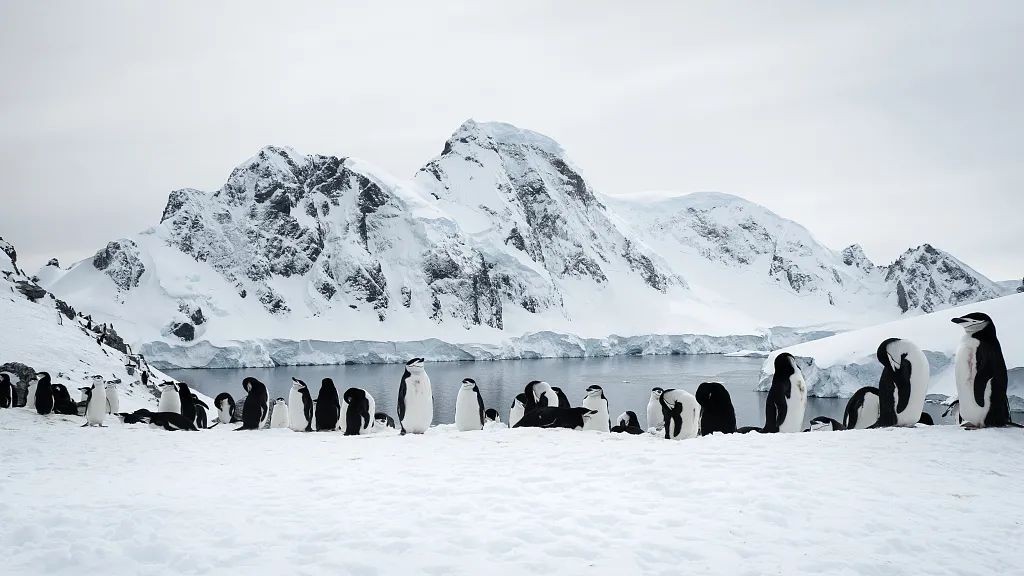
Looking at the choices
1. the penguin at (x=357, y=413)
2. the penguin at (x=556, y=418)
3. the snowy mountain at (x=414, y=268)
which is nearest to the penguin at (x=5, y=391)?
the penguin at (x=357, y=413)

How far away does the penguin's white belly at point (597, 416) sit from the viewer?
14.0 meters

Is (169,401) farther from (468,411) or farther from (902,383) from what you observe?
(902,383)

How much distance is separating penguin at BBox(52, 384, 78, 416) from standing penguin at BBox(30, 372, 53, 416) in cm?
27

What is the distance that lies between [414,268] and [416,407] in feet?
348

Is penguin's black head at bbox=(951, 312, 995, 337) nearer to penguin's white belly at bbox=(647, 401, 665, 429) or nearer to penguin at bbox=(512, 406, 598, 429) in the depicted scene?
penguin at bbox=(512, 406, 598, 429)

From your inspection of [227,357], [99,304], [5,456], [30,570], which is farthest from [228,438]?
[99,304]

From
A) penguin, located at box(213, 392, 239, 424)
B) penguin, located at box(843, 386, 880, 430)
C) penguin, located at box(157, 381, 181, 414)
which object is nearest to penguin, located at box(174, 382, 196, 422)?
penguin, located at box(157, 381, 181, 414)

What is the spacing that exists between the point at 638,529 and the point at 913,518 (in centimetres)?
248

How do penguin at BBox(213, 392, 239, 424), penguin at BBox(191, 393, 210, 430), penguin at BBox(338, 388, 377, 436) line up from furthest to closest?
1. penguin at BBox(213, 392, 239, 424)
2. penguin at BBox(191, 393, 210, 430)
3. penguin at BBox(338, 388, 377, 436)

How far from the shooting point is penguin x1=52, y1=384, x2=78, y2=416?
1603 cm

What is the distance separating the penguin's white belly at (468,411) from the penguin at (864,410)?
7116mm

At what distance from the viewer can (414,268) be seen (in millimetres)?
118312

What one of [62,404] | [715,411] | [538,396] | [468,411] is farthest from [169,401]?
[715,411]

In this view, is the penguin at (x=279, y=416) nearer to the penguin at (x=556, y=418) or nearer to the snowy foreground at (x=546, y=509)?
the snowy foreground at (x=546, y=509)
